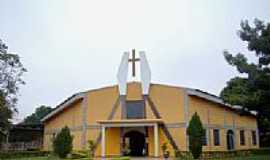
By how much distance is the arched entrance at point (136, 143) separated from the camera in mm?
28859

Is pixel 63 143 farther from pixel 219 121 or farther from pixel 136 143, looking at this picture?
pixel 219 121

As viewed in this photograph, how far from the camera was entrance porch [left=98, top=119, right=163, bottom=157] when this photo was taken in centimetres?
2608

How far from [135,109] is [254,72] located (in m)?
10.0

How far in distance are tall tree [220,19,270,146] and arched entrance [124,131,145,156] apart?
8.68 meters

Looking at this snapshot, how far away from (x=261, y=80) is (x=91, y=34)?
1062 cm

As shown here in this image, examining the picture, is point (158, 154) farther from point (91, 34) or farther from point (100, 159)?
point (91, 34)

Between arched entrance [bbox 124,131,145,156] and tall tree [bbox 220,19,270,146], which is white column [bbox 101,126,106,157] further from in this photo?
tall tree [bbox 220,19,270,146]

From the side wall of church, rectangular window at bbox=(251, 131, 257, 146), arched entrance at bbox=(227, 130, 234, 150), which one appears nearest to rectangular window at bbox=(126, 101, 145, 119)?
the side wall of church

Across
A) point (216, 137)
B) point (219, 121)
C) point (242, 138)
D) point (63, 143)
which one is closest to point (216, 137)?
point (216, 137)

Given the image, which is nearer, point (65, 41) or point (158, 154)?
point (65, 41)

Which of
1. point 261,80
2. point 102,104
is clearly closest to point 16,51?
point 102,104

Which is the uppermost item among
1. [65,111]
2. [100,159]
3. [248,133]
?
[65,111]

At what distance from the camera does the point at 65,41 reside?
72.5ft

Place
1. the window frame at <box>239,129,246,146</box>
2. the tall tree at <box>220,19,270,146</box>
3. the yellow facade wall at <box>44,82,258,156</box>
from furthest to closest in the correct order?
the window frame at <box>239,129,246,146</box> < the yellow facade wall at <box>44,82,258,156</box> < the tall tree at <box>220,19,270,146</box>
